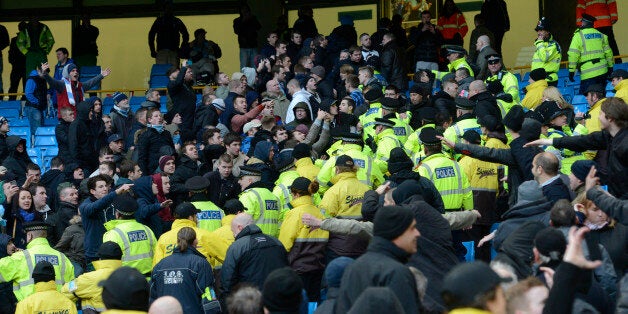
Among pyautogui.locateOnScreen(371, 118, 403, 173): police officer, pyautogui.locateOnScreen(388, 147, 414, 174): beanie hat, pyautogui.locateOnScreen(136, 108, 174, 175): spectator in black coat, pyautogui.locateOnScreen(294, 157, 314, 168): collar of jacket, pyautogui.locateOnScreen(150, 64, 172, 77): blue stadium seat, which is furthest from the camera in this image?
pyautogui.locateOnScreen(150, 64, 172, 77): blue stadium seat

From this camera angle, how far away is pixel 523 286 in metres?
7.25

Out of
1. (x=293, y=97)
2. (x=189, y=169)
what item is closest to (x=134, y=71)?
(x=293, y=97)

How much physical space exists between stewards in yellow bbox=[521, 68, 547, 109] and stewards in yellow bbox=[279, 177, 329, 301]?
6397mm

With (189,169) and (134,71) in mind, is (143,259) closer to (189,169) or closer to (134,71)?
(189,169)

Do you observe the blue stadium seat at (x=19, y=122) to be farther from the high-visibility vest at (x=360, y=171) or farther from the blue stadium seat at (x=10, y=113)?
the high-visibility vest at (x=360, y=171)

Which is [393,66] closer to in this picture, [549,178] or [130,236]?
[130,236]

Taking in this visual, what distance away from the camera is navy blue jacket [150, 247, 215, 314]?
39.0 ft

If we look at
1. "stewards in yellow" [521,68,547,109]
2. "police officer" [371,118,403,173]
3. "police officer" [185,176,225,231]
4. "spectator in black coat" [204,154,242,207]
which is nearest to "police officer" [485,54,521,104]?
"stewards in yellow" [521,68,547,109]

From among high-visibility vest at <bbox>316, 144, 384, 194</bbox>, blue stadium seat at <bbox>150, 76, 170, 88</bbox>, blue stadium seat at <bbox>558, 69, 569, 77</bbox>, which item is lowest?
high-visibility vest at <bbox>316, 144, 384, 194</bbox>

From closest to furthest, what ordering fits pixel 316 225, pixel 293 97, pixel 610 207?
pixel 610 207 → pixel 316 225 → pixel 293 97

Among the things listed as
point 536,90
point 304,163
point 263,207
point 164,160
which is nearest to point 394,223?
point 263,207

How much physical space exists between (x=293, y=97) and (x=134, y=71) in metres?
9.71

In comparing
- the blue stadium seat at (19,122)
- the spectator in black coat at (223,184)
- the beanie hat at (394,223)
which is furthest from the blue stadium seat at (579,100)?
the beanie hat at (394,223)

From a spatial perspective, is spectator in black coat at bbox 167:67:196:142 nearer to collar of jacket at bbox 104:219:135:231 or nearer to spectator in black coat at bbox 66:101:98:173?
spectator in black coat at bbox 66:101:98:173
